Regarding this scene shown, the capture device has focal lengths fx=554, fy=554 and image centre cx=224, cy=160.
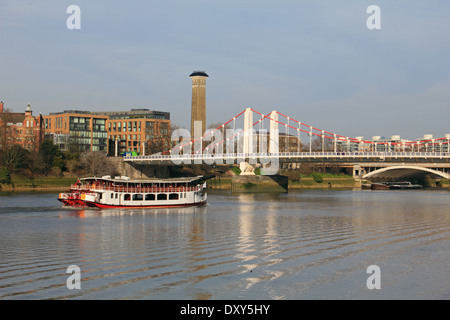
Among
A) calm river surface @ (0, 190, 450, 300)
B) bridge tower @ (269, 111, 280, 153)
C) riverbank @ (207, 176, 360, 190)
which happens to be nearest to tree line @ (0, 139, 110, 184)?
A: riverbank @ (207, 176, 360, 190)

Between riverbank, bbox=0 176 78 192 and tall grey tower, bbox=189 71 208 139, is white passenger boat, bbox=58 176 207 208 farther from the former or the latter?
tall grey tower, bbox=189 71 208 139

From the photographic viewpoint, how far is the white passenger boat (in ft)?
149

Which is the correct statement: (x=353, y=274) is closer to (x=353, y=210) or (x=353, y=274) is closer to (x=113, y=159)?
(x=353, y=210)

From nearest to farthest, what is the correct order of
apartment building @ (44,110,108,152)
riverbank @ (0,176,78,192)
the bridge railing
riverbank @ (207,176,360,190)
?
riverbank @ (0,176,78,192) < the bridge railing < riverbank @ (207,176,360,190) < apartment building @ (44,110,108,152)

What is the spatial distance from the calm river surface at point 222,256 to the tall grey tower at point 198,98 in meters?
87.7

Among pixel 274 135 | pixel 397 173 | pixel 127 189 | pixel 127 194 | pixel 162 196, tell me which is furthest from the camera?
pixel 397 173

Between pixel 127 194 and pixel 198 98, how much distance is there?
83.6 metres

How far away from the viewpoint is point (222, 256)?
23.5 m

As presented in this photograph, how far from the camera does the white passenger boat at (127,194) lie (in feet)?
149

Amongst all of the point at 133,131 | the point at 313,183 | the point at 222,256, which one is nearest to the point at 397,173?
the point at 313,183

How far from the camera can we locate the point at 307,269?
69.1ft

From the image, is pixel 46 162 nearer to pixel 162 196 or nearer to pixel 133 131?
pixel 162 196

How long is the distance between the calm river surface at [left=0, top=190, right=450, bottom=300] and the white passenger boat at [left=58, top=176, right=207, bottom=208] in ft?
17.4

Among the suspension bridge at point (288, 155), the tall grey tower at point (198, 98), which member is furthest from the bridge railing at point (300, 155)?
the tall grey tower at point (198, 98)
